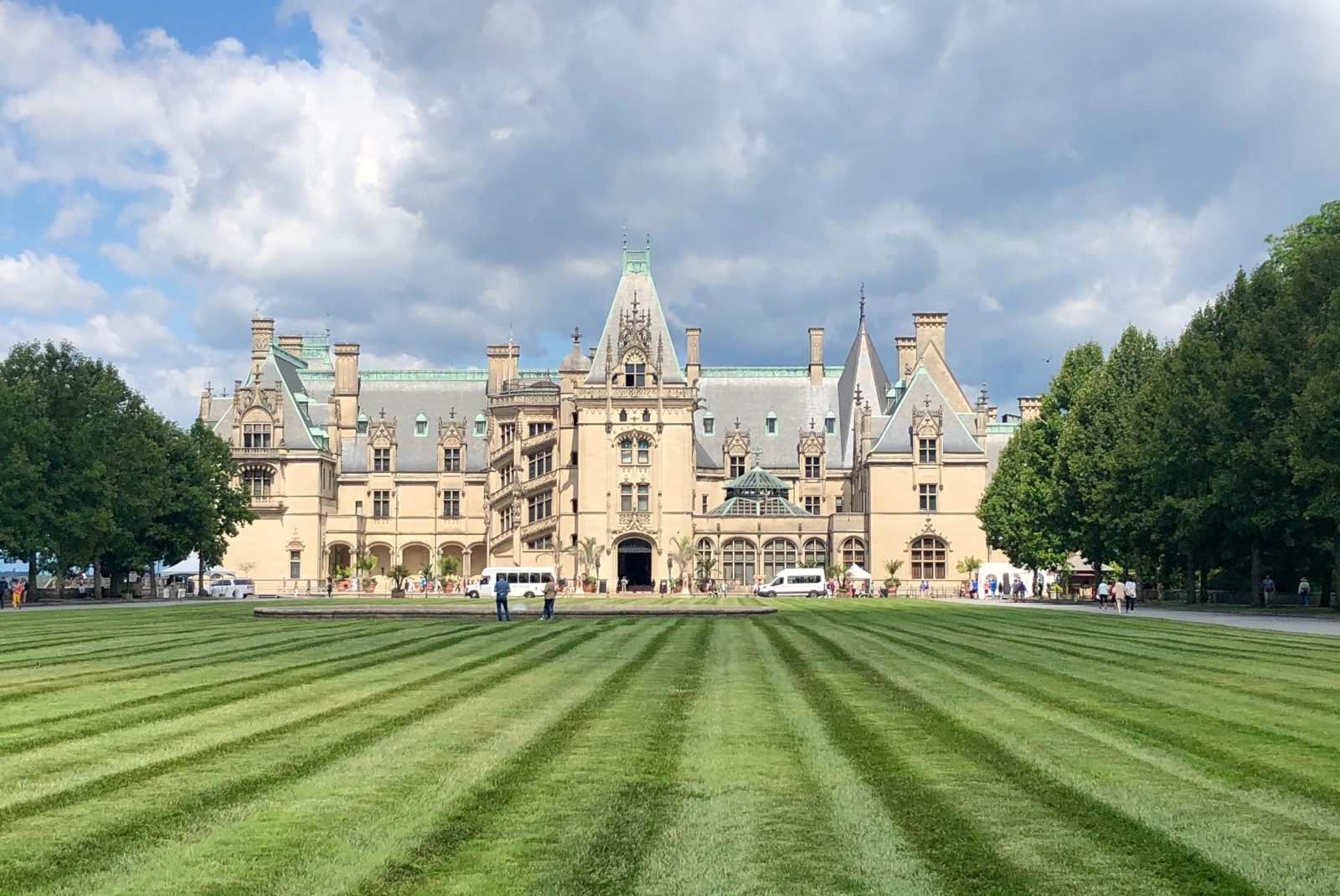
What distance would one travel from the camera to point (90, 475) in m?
59.4

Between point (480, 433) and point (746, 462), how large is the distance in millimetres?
21860

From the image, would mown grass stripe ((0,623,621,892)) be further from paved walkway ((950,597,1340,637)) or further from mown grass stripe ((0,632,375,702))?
paved walkway ((950,597,1340,637))

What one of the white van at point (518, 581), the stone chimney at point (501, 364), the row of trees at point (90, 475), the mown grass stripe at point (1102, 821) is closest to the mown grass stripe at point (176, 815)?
the mown grass stripe at point (1102, 821)

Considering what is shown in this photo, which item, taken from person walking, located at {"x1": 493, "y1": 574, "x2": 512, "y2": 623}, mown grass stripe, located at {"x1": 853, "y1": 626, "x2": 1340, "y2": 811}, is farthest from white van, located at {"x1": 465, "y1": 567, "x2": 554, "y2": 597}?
mown grass stripe, located at {"x1": 853, "y1": 626, "x2": 1340, "y2": 811}

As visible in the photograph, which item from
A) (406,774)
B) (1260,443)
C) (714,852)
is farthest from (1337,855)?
(1260,443)

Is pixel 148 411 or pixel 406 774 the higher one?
pixel 148 411

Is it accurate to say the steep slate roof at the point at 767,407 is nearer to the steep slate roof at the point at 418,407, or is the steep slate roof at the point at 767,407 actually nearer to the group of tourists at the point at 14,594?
the steep slate roof at the point at 418,407

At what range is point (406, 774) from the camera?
36.9 feet

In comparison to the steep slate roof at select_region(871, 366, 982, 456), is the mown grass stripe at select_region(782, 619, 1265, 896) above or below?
below

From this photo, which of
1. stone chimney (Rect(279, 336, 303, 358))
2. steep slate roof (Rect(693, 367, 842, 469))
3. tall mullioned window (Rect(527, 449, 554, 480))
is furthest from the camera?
stone chimney (Rect(279, 336, 303, 358))

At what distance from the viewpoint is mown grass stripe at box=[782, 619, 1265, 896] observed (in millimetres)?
7996

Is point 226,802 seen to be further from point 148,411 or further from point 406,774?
point 148,411

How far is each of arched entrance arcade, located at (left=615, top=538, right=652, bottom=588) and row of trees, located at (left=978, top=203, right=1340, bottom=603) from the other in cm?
2578

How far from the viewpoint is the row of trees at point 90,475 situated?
57.2 m
